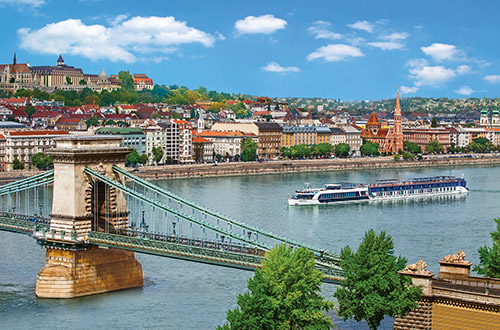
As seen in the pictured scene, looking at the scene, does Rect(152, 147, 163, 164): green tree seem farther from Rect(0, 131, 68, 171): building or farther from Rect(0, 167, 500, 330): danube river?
Rect(0, 167, 500, 330): danube river

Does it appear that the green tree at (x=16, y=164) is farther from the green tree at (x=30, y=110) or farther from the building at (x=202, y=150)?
the green tree at (x=30, y=110)

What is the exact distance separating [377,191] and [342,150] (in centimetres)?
3995

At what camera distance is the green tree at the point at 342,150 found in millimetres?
91312

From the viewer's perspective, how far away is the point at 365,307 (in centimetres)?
1644

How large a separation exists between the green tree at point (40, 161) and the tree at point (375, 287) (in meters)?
46.8

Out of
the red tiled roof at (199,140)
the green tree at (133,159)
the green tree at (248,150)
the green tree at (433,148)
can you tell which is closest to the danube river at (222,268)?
the green tree at (133,159)

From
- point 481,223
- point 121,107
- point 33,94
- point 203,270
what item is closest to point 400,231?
point 481,223

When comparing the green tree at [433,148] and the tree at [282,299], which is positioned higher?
the green tree at [433,148]

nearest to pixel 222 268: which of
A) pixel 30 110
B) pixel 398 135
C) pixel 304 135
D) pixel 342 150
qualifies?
pixel 30 110

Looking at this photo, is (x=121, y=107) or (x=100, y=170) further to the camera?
(x=121, y=107)

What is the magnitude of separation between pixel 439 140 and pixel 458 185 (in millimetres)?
54317

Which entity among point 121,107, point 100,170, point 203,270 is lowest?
point 203,270

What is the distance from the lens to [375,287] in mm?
16547

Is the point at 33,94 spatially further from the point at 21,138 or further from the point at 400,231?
the point at 400,231
